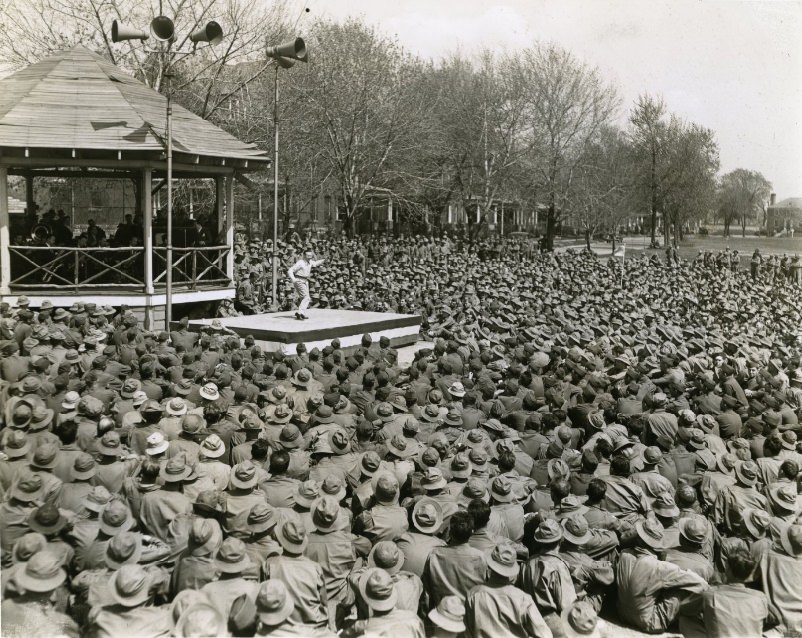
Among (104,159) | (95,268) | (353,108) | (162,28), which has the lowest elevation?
(95,268)

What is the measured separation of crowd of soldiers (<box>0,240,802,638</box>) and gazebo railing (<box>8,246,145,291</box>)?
3269 mm

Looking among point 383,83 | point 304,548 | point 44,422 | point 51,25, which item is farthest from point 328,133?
point 304,548

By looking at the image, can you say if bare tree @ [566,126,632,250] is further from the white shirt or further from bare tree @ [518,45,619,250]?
the white shirt

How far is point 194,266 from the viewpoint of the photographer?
56.3ft

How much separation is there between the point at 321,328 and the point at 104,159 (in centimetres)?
575

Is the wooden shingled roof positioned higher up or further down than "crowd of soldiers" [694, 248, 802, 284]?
higher up

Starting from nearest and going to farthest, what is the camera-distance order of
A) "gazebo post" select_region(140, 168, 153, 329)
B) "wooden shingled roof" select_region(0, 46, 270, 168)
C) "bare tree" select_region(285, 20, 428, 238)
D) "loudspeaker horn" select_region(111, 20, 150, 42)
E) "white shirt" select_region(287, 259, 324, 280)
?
"loudspeaker horn" select_region(111, 20, 150, 42) → "wooden shingled roof" select_region(0, 46, 270, 168) → "gazebo post" select_region(140, 168, 153, 329) → "white shirt" select_region(287, 259, 324, 280) → "bare tree" select_region(285, 20, 428, 238)

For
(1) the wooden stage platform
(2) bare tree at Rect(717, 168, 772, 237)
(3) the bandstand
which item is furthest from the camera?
(2) bare tree at Rect(717, 168, 772, 237)

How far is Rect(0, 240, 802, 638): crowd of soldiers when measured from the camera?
5234mm

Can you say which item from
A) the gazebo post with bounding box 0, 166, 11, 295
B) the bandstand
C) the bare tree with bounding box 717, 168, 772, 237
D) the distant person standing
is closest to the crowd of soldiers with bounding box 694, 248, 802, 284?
the distant person standing

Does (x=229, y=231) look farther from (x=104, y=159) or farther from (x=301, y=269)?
(x=104, y=159)

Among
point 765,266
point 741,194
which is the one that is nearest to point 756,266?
point 765,266

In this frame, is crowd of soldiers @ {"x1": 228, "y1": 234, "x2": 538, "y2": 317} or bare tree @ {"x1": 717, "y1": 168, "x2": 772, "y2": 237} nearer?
crowd of soldiers @ {"x1": 228, "y1": 234, "x2": 538, "y2": 317}

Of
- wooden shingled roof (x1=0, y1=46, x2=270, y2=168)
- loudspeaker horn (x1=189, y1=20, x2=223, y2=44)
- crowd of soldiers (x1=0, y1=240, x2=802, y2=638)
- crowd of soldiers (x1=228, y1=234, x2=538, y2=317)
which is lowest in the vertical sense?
crowd of soldiers (x1=0, y1=240, x2=802, y2=638)
